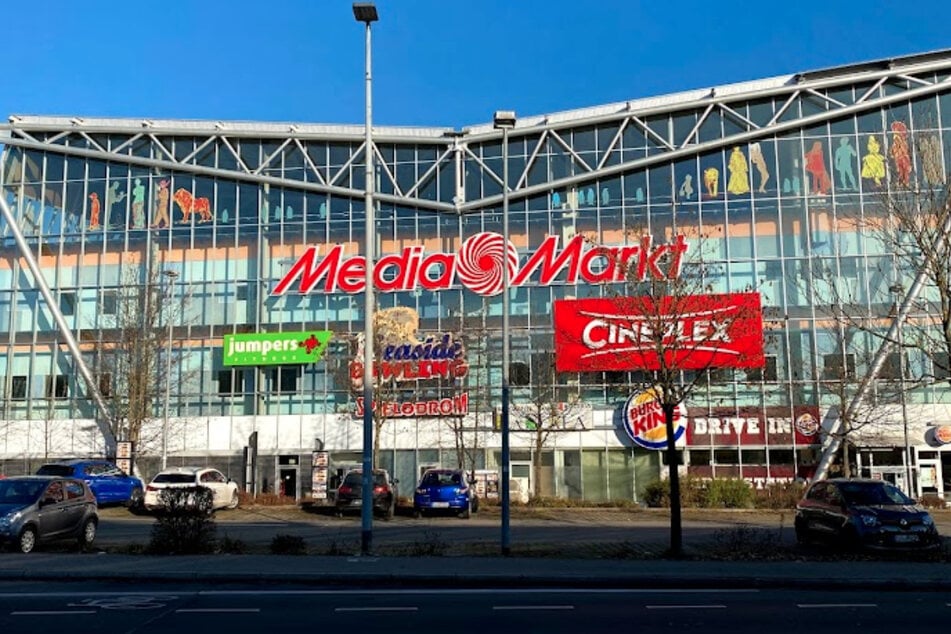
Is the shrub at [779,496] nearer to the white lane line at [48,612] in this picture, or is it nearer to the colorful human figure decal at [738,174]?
the colorful human figure decal at [738,174]

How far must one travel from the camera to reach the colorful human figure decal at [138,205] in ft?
Answer: 152

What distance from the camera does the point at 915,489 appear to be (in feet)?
126

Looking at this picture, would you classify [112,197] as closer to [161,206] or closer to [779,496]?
[161,206]

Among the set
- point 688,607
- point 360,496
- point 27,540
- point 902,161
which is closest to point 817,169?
point 902,161

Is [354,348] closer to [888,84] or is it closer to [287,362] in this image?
[287,362]

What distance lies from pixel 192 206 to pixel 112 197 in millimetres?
4480

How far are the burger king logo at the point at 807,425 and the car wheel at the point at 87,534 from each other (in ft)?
99.1

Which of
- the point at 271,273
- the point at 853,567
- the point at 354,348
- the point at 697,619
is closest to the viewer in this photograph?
the point at 697,619

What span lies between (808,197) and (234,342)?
2865 cm

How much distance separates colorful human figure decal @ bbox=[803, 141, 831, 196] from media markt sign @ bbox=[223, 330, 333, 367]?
24264 millimetres

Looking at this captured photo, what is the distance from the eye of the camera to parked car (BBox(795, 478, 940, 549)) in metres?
17.7

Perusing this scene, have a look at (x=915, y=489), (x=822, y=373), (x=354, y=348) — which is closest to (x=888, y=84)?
(x=822, y=373)

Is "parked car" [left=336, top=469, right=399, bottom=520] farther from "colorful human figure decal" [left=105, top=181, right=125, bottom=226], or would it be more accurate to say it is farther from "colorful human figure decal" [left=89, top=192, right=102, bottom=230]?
"colorful human figure decal" [left=89, top=192, right=102, bottom=230]

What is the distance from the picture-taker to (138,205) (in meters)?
46.5
